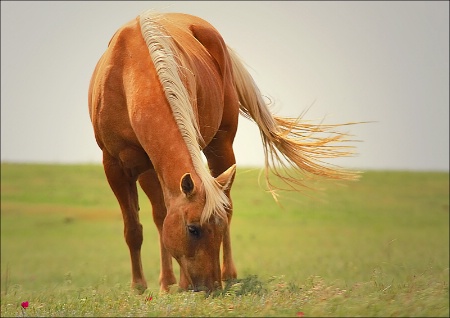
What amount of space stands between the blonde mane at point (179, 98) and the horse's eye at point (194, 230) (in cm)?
11

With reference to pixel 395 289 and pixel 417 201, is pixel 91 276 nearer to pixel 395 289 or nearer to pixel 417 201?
pixel 395 289

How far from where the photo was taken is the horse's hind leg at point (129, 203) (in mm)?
9188

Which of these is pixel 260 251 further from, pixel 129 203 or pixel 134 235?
pixel 129 203

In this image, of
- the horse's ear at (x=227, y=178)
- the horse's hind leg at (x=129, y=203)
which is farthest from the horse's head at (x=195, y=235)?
the horse's hind leg at (x=129, y=203)

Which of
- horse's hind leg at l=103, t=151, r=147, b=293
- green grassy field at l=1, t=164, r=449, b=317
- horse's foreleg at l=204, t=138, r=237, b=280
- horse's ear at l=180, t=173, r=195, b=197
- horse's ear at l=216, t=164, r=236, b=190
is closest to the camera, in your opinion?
green grassy field at l=1, t=164, r=449, b=317

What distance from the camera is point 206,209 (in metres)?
7.10

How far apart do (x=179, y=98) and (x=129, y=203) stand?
199cm

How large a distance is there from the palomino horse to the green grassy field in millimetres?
470

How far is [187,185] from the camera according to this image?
7.17 meters

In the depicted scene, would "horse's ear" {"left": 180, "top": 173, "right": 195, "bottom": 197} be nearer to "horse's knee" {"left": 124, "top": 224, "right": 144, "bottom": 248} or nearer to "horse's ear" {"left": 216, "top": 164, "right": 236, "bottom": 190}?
"horse's ear" {"left": 216, "top": 164, "right": 236, "bottom": 190}

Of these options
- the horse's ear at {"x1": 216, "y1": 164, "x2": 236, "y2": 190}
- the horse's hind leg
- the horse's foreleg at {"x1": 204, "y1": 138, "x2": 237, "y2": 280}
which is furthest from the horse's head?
the horse's foreleg at {"x1": 204, "y1": 138, "x2": 237, "y2": 280}

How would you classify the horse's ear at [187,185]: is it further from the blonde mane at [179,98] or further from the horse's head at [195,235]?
the blonde mane at [179,98]

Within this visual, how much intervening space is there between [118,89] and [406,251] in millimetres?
14363

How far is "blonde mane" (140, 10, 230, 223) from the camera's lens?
23.4ft
